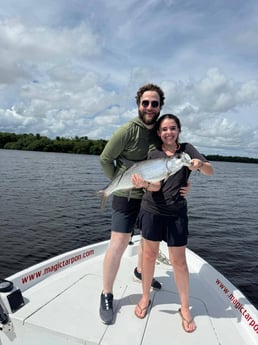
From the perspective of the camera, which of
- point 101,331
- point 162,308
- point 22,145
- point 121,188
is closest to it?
point 101,331

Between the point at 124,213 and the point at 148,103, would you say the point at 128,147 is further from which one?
the point at 124,213

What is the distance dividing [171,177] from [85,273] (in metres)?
2.20

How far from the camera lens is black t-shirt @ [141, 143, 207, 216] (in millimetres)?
3445

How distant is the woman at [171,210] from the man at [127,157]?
0.18 m

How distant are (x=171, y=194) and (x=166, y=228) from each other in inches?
16.0

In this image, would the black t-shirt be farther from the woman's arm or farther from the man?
the man

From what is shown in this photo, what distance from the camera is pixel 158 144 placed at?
3.76 meters

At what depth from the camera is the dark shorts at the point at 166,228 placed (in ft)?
11.4

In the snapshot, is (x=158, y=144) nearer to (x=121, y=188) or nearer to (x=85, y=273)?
(x=121, y=188)

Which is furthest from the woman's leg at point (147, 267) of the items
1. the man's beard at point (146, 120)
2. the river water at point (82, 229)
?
the river water at point (82, 229)

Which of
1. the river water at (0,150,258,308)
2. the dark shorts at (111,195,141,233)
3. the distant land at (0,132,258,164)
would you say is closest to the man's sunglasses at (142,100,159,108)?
the dark shorts at (111,195,141,233)

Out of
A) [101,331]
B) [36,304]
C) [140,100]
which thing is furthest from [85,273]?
[140,100]

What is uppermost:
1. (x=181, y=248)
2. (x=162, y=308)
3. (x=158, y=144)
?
(x=158, y=144)

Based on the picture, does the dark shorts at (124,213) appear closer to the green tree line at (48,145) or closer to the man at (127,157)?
the man at (127,157)
